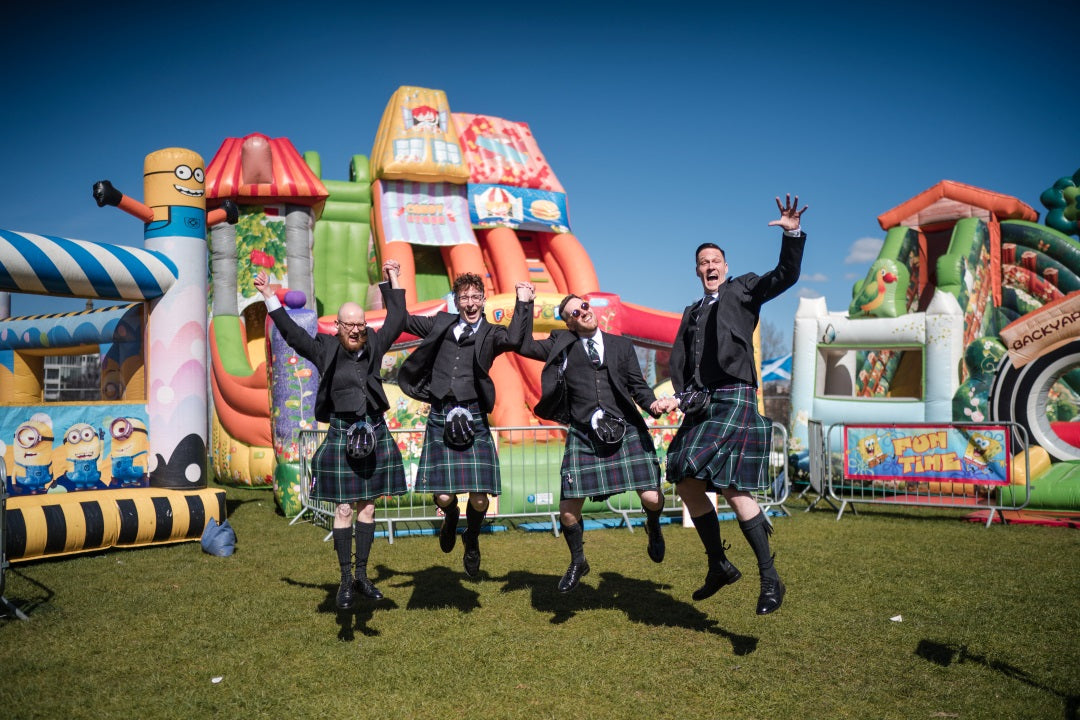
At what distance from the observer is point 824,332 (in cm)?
1284

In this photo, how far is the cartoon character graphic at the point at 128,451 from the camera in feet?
26.3

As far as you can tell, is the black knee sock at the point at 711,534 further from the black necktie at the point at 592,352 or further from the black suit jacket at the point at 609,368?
the black necktie at the point at 592,352

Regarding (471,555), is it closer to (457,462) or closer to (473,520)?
(473,520)

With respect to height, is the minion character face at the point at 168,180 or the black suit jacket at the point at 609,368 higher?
the minion character face at the point at 168,180

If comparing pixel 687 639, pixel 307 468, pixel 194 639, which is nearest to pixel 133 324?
pixel 307 468

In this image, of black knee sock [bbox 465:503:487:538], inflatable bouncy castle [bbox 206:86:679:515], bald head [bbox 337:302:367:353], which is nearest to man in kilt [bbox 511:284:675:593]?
black knee sock [bbox 465:503:487:538]

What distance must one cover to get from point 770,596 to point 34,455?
690cm

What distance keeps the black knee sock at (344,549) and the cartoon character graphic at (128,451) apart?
4.16 metres

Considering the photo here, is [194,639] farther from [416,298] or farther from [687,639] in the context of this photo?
[416,298]

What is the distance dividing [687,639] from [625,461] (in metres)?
1.13

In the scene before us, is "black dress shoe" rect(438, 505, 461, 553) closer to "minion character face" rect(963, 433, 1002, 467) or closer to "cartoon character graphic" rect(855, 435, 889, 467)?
"cartoon character graphic" rect(855, 435, 889, 467)

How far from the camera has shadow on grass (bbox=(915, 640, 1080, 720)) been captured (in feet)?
12.3

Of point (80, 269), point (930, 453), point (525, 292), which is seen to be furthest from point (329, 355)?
point (930, 453)

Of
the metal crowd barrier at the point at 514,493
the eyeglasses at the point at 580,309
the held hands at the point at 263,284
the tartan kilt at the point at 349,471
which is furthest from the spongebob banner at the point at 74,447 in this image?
the eyeglasses at the point at 580,309
